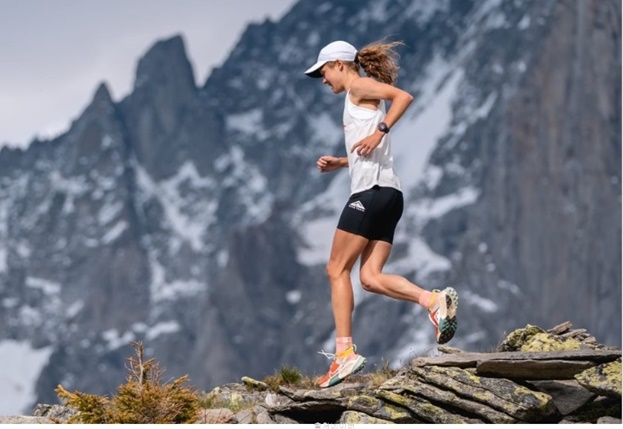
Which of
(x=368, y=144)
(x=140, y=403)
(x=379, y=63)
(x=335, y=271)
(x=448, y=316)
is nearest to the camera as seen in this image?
(x=140, y=403)

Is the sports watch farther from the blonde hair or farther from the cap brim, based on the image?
the cap brim

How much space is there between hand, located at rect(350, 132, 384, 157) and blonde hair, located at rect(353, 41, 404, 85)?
3.03ft

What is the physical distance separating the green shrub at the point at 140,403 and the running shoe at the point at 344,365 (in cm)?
170

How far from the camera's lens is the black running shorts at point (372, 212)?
45.9 feet

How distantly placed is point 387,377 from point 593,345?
92.2 inches

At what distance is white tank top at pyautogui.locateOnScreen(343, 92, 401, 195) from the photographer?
14.0m

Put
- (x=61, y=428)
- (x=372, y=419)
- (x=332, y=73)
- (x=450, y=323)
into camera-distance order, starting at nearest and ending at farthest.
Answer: (x=61, y=428), (x=372, y=419), (x=450, y=323), (x=332, y=73)

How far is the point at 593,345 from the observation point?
1534 cm

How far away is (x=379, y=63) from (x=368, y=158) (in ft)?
3.84

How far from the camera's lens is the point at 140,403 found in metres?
12.9

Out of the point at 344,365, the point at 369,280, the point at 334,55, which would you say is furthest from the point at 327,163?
the point at 344,365

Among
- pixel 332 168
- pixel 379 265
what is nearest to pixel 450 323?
pixel 379 265

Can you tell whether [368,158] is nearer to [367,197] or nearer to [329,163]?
[367,197]

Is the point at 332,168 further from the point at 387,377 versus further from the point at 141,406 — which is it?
the point at 141,406
